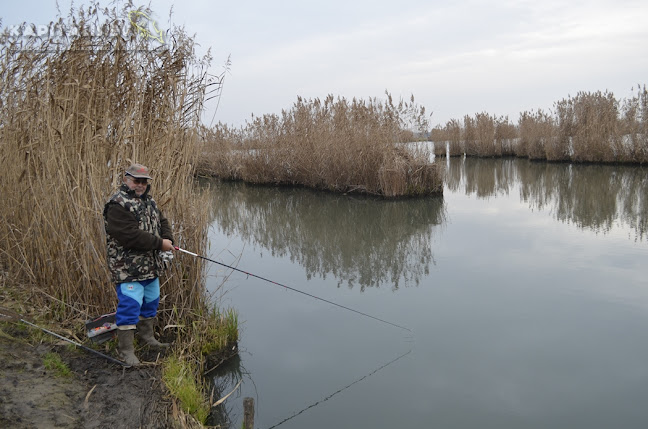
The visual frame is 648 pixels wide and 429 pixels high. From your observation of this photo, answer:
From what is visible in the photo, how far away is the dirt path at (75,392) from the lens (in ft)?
8.53

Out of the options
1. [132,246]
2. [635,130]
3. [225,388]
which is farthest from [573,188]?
[132,246]

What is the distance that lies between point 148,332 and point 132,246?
32.0 inches

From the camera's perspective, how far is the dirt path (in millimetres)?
2600

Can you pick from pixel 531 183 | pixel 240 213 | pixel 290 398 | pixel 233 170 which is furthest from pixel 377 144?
pixel 290 398

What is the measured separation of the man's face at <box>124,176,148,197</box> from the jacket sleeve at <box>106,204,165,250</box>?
0.16m

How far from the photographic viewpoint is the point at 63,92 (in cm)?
396

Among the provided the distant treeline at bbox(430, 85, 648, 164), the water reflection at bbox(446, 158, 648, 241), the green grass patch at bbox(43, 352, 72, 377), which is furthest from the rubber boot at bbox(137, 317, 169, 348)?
the distant treeline at bbox(430, 85, 648, 164)

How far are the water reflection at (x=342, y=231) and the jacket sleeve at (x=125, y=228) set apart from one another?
3276 mm

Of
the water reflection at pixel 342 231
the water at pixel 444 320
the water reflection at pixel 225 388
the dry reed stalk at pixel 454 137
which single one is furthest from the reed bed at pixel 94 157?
the dry reed stalk at pixel 454 137

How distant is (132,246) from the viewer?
3.04 metres

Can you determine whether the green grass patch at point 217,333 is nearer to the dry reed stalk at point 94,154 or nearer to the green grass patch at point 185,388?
the dry reed stalk at point 94,154

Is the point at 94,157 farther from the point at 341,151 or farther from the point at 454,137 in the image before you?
the point at 454,137

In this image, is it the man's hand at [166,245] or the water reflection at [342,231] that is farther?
the water reflection at [342,231]

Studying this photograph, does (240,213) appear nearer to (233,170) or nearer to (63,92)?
(233,170)
